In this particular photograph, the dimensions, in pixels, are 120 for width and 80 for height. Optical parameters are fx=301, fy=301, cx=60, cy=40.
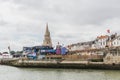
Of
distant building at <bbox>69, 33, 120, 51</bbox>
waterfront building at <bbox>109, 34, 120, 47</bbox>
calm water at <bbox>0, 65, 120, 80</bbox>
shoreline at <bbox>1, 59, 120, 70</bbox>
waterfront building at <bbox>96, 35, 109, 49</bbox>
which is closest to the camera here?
calm water at <bbox>0, 65, 120, 80</bbox>

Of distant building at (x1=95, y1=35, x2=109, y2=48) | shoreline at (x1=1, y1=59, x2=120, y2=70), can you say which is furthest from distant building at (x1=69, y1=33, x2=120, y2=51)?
shoreline at (x1=1, y1=59, x2=120, y2=70)

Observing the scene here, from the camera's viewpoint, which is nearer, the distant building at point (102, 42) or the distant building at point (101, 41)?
the distant building at point (102, 42)

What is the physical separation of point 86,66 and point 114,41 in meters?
21.8

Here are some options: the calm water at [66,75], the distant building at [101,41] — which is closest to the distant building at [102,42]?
the distant building at [101,41]

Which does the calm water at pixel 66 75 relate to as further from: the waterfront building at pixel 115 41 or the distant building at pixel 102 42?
the waterfront building at pixel 115 41

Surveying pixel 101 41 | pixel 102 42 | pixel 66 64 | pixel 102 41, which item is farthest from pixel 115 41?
pixel 66 64

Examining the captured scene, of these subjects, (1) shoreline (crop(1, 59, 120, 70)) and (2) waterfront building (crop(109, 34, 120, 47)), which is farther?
(2) waterfront building (crop(109, 34, 120, 47))

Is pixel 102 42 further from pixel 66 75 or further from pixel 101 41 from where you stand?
pixel 66 75

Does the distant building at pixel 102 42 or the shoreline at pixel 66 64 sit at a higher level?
the distant building at pixel 102 42

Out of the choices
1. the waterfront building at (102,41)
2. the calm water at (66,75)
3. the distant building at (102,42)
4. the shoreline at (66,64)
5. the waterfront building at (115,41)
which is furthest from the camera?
the waterfront building at (102,41)

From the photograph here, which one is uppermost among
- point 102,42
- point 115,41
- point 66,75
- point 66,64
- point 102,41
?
point 102,41

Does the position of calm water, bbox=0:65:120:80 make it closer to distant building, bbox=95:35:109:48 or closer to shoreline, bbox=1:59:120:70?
shoreline, bbox=1:59:120:70

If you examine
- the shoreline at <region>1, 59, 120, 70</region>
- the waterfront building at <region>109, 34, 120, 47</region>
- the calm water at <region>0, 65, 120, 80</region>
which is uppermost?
the waterfront building at <region>109, 34, 120, 47</region>

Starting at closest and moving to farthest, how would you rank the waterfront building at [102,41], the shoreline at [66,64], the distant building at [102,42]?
1. the shoreline at [66,64]
2. the distant building at [102,42]
3. the waterfront building at [102,41]
